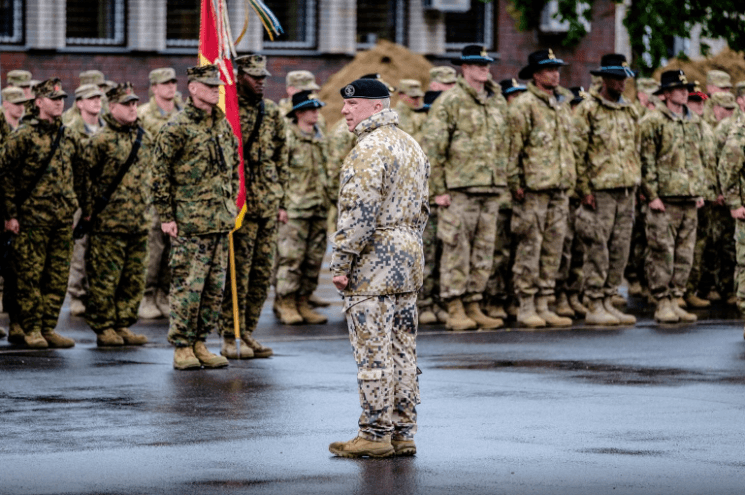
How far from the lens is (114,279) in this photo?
1362cm

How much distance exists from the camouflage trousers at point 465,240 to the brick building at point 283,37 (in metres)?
15.6

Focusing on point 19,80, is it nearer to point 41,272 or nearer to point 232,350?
point 41,272

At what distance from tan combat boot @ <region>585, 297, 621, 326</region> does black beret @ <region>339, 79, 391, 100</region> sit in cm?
785

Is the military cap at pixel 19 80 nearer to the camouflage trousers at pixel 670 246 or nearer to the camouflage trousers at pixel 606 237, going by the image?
the camouflage trousers at pixel 606 237

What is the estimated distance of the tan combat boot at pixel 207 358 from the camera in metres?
12.1

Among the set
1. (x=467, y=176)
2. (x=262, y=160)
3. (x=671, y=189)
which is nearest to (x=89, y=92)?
(x=262, y=160)

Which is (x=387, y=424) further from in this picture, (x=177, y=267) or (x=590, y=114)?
(x=590, y=114)

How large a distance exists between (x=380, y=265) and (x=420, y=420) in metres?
1.65

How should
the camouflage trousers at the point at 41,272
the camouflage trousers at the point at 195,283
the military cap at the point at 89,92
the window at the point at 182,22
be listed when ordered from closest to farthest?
1. the camouflage trousers at the point at 195,283
2. the camouflage trousers at the point at 41,272
3. the military cap at the point at 89,92
4. the window at the point at 182,22

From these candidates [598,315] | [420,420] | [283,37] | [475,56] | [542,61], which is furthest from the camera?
[283,37]

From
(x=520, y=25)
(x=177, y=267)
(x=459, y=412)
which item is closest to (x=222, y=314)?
(x=177, y=267)

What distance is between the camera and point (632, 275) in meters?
19.4

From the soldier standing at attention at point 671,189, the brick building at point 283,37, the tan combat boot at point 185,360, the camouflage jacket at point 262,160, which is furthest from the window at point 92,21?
the tan combat boot at point 185,360

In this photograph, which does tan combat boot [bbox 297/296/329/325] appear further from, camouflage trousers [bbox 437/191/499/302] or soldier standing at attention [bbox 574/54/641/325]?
soldier standing at attention [bbox 574/54/641/325]
